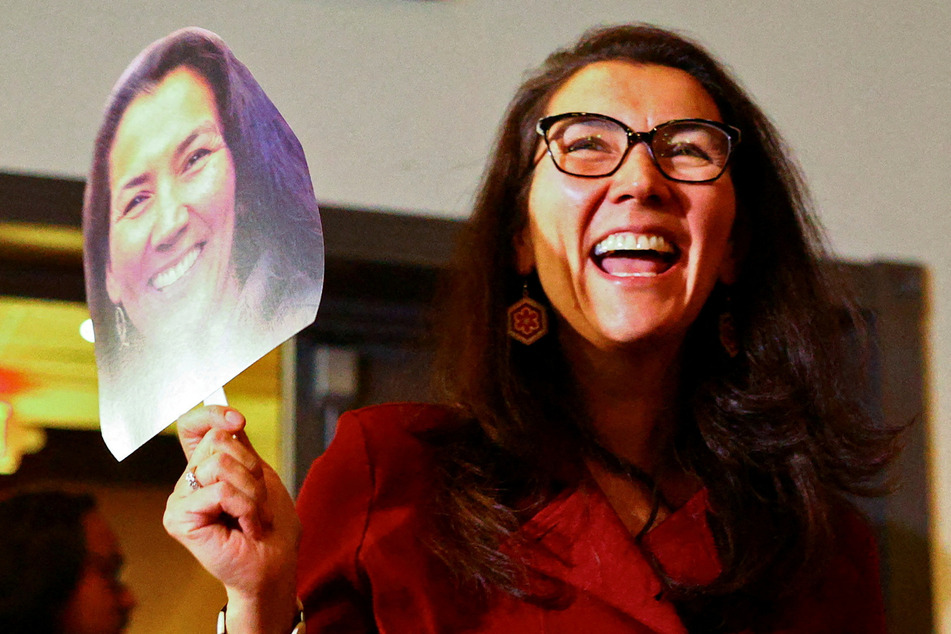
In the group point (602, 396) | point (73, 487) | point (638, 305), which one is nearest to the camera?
point (638, 305)

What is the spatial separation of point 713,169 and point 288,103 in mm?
593

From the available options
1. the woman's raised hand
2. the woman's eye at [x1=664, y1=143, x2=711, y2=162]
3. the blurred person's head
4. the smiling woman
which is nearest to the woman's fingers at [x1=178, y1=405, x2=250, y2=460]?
the woman's raised hand

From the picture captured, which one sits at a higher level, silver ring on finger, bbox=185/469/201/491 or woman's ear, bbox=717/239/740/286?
woman's ear, bbox=717/239/740/286

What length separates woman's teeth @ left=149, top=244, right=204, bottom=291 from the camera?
0.71 meters

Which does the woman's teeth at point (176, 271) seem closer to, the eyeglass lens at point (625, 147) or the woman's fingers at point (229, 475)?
the woman's fingers at point (229, 475)

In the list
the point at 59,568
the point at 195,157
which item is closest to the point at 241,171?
the point at 195,157

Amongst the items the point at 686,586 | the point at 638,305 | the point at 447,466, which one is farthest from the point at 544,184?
the point at 686,586

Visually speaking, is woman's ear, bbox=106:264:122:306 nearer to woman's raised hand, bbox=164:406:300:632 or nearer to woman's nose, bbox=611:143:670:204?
woman's raised hand, bbox=164:406:300:632

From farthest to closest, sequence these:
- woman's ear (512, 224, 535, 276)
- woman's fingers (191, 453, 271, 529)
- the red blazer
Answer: woman's ear (512, 224, 535, 276) < the red blazer < woman's fingers (191, 453, 271, 529)

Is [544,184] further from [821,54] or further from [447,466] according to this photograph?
[821,54]

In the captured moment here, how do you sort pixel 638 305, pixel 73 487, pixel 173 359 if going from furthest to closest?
pixel 73 487
pixel 638 305
pixel 173 359

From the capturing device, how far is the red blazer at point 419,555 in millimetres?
938

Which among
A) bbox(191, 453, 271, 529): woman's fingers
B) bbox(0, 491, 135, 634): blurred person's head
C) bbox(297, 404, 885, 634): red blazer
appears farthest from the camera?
bbox(0, 491, 135, 634): blurred person's head

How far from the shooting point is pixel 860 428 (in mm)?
1173
